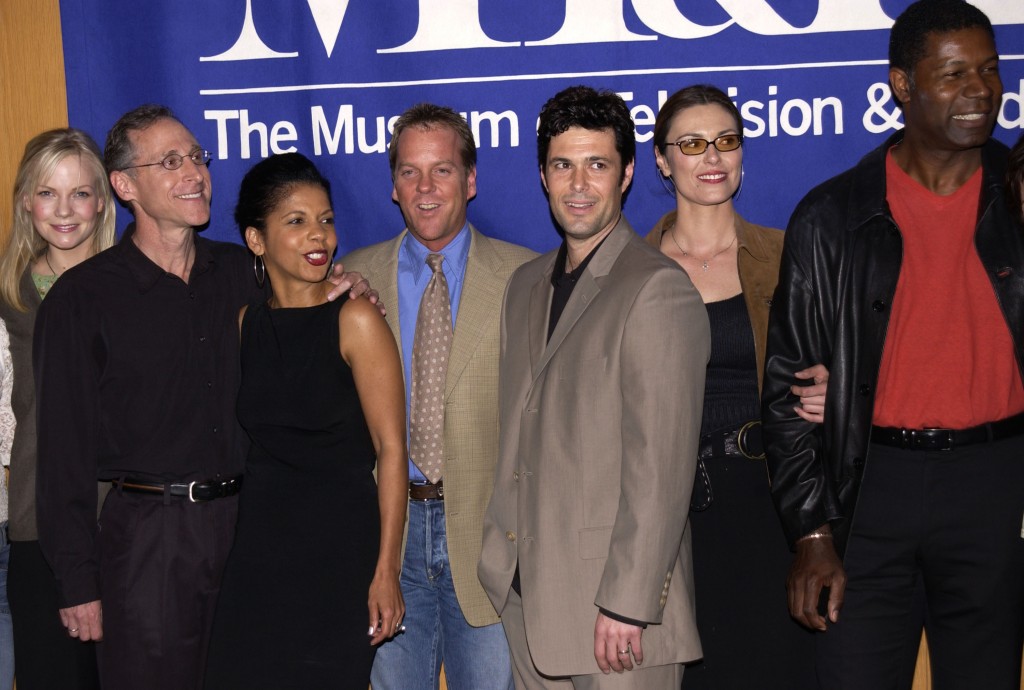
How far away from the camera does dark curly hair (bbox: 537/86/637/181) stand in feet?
8.64

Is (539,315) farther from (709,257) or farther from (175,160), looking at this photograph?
(175,160)

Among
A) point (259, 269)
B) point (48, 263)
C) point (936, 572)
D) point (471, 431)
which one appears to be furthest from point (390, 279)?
point (936, 572)

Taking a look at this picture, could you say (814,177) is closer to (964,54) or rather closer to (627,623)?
(964,54)

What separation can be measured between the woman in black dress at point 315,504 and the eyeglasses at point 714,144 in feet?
3.66

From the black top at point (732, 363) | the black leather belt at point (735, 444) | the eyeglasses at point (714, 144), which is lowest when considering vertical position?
the black leather belt at point (735, 444)

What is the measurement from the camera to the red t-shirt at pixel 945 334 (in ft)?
8.69

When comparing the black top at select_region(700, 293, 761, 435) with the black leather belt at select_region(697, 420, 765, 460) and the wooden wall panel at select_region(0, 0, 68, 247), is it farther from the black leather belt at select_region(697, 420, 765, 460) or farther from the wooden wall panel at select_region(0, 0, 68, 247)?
the wooden wall panel at select_region(0, 0, 68, 247)

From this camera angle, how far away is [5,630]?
348 cm

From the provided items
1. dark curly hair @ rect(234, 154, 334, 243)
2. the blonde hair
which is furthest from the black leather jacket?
the blonde hair

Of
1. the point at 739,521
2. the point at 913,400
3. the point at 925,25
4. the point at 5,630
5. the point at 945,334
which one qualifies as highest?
the point at 925,25

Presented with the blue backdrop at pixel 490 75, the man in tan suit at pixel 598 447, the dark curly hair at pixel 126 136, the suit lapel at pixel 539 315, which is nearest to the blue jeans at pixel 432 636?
the man in tan suit at pixel 598 447

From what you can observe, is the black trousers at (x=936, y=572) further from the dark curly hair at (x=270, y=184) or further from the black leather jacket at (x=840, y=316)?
the dark curly hair at (x=270, y=184)

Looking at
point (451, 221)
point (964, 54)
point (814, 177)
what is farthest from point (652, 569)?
point (814, 177)

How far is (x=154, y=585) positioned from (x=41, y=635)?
0.66m
